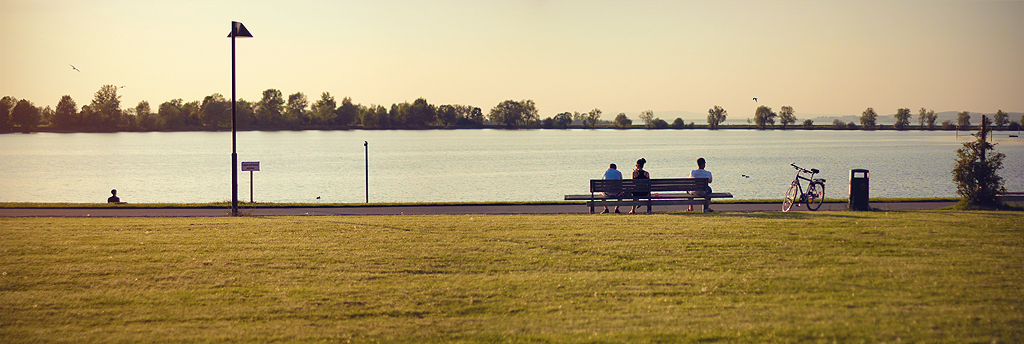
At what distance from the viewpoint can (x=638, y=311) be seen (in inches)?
268

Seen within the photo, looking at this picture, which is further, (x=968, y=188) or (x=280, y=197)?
(x=280, y=197)

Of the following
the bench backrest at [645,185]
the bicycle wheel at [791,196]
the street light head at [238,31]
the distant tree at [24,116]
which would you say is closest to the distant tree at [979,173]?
the bicycle wheel at [791,196]

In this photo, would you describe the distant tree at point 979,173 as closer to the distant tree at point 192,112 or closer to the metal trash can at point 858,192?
the metal trash can at point 858,192

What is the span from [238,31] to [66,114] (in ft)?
690

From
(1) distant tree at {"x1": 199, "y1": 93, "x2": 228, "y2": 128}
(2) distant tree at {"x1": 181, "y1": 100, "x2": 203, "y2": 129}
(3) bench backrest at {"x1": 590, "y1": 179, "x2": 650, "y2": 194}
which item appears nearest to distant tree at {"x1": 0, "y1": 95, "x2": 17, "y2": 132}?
(1) distant tree at {"x1": 199, "y1": 93, "x2": 228, "y2": 128}

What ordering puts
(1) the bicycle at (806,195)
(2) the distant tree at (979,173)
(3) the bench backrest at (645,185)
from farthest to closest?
(1) the bicycle at (806,195)
(2) the distant tree at (979,173)
(3) the bench backrest at (645,185)

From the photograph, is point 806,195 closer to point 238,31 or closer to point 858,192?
point 858,192

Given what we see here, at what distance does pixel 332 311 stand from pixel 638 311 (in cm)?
326

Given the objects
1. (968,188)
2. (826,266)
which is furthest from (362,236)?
(968,188)

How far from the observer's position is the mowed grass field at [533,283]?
6.33 meters

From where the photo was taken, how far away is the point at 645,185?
48.8 feet

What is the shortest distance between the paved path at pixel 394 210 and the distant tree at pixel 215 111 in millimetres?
182620

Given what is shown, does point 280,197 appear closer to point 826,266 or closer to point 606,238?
point 606,238

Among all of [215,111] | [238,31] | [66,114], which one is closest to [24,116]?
[66,114]
